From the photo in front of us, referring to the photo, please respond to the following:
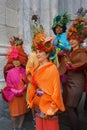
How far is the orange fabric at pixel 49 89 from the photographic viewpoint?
3682 millimetres

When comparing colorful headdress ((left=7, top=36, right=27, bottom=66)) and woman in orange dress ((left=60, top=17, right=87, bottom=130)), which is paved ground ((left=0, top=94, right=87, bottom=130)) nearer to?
woman in orange dress ((left=60, top=17, right=87, bottom=130))

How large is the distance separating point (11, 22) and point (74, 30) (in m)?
2.32

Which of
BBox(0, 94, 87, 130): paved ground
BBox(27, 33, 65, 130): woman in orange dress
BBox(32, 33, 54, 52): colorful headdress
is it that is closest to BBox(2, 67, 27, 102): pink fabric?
BBox(0, 94, 87, 130): paved ground

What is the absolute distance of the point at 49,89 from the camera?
3.72 meters

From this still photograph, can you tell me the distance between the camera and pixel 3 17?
6.02m

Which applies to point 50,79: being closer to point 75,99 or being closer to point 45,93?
point 45,93

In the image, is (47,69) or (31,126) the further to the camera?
(31,126)

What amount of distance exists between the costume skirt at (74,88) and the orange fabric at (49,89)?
0.36 meters

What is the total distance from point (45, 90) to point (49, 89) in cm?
5

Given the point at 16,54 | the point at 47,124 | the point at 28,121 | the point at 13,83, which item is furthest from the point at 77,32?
the point at 28,121

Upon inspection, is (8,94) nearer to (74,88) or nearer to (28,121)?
(28,121)

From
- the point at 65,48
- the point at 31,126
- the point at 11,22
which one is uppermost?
the point at 11,22

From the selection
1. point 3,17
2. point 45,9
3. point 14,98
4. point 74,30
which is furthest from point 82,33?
point 45,9

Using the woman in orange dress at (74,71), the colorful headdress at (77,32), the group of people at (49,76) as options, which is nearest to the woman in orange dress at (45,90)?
the group of people at (49,76)
